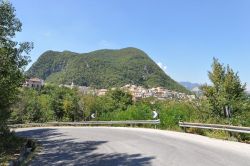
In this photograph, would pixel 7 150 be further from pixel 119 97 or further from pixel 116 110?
pixel 119 97

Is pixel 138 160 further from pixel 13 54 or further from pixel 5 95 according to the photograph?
pixel 13 54

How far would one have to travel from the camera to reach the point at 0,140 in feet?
55.1

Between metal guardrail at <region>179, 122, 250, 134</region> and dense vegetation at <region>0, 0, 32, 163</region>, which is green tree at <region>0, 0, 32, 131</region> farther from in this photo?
metal guardrail at <region>179, 122, 250, 134</region>

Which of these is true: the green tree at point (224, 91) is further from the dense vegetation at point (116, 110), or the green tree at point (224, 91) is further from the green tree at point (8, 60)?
the green tree at point (8, 60)

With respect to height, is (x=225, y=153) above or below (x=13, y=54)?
below

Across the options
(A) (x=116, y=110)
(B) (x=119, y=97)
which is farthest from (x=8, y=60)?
(B) (x=119, y=97)

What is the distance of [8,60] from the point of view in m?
15.2

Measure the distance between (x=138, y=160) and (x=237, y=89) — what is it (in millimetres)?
22020

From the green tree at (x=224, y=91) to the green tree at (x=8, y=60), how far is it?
15.8 metres

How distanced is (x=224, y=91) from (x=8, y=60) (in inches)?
803

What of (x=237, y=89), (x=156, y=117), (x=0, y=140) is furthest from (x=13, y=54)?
(x=237, y=89)

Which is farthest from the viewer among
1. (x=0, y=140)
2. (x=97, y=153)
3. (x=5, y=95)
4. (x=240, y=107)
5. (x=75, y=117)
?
(x=75, y=117)

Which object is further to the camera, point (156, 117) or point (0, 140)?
point (156, 117)

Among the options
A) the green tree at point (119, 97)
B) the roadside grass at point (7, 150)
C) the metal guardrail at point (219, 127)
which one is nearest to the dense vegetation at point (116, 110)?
the green tree at point (119, 97)
